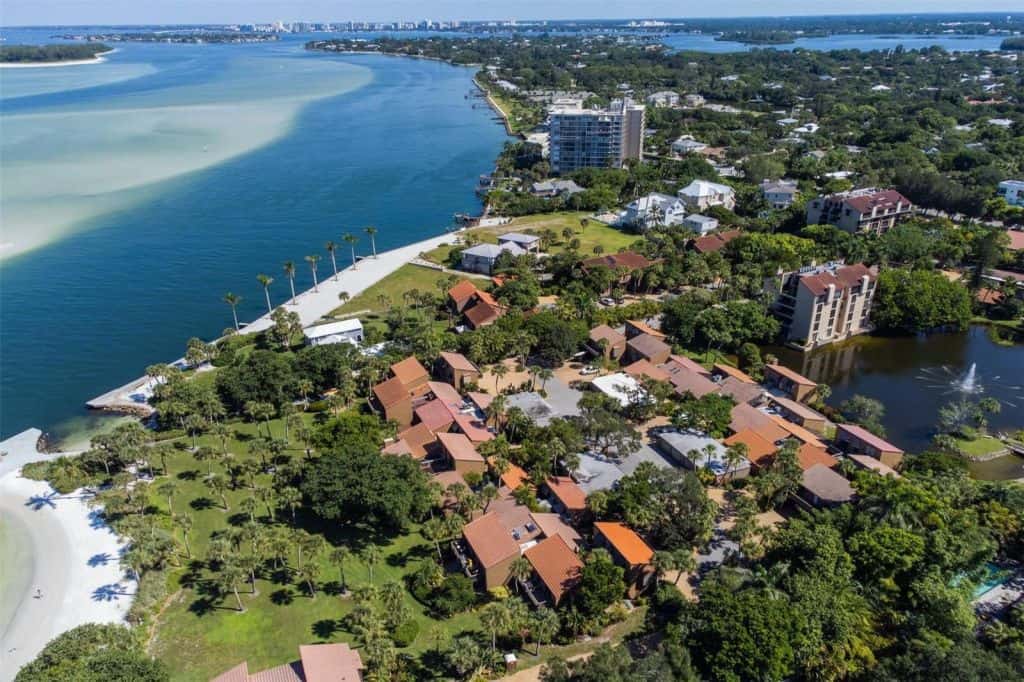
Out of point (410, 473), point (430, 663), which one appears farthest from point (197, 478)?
point (430, 663)

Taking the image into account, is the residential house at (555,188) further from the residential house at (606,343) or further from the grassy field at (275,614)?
the grassy field at (275,614)

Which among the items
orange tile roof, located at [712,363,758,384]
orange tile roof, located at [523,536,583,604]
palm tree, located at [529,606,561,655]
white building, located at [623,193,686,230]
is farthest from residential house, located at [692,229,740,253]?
palm tree, located at [529,606,561,655]

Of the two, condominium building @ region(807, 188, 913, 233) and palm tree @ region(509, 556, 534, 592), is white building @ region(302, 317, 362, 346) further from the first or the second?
condominium building @ region(807, 188, 913, 233)

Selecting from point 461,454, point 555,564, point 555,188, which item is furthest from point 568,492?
point 555,188

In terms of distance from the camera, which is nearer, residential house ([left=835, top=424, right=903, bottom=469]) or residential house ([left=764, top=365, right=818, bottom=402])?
residential house ([left=835, top=424, right=903, bottom=469])

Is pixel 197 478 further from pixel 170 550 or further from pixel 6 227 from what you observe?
pixel 6 227

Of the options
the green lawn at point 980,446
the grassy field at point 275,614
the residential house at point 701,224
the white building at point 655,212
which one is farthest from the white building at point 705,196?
the grassy field at point 275,614

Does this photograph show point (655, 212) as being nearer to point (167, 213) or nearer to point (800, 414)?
point (800, 414)
